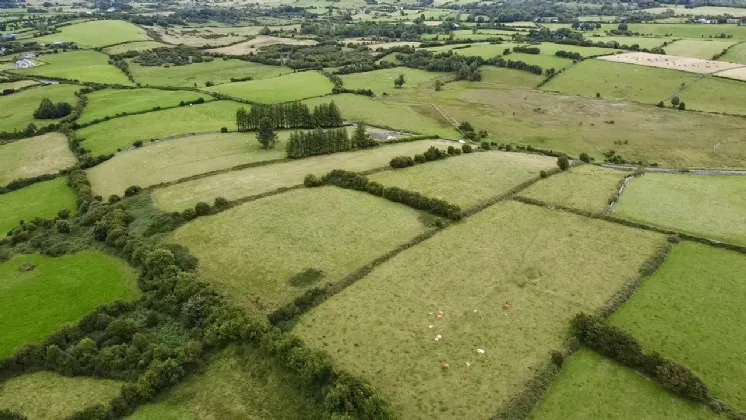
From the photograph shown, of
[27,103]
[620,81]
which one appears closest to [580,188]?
[620,81]

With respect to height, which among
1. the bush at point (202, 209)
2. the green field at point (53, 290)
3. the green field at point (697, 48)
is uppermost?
the green field at point (697, 48)

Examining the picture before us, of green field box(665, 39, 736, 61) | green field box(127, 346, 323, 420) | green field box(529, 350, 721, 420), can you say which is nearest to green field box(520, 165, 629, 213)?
green field box(529, 350, 721, 420)

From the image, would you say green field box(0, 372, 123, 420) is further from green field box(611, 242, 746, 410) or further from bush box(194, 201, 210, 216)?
green field box(611, 242, 746, 410)

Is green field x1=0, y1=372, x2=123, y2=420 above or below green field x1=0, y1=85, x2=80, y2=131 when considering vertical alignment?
above

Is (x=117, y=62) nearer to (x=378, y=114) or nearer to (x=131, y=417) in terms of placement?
(x=378, y=114)

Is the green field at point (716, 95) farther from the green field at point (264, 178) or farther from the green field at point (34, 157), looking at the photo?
the green field at point (34, 157)

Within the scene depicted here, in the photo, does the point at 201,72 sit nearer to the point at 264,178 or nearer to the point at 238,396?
the point at 264,178

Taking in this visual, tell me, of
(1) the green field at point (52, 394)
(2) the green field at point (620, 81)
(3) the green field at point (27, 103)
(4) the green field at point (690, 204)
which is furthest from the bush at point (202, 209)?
(2) the green field at point (620, 81)
